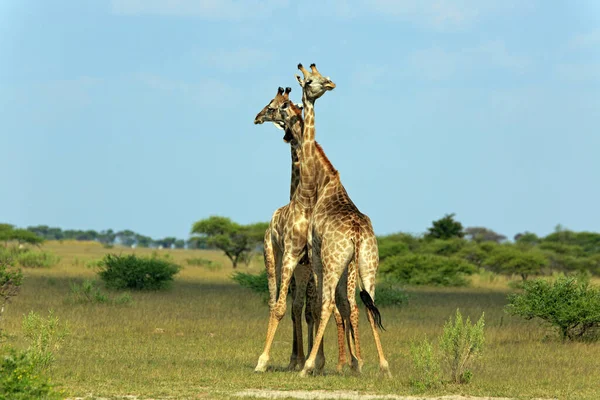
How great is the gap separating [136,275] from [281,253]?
16129 mm

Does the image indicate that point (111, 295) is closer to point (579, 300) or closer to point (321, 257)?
point (579, 300)

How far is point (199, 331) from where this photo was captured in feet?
57.8

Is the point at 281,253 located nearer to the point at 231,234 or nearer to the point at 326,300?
the point at 326,300

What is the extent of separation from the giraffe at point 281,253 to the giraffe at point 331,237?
14.7 inches

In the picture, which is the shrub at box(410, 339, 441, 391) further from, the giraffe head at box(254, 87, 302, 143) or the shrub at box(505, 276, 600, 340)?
the shrub at box(505, 276, 600, 340)

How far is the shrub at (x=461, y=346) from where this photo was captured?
36.1 ft

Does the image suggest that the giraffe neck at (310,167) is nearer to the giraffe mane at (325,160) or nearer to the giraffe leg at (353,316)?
the giraffe mane at (325,160)

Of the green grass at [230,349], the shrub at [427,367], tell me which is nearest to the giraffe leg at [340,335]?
the green grass at [230,349]

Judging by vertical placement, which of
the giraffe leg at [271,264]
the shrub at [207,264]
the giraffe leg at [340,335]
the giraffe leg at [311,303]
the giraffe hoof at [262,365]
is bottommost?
the giraffe hoof at [262,365]

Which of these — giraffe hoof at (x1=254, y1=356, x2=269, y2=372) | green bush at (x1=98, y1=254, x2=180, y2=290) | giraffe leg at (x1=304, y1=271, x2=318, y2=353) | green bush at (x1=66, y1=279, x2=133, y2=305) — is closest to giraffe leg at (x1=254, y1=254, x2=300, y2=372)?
giraffe hoof at (x1=254, y1=356, x2=269, y2=372)

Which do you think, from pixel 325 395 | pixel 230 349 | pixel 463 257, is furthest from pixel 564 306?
pixel 463 257

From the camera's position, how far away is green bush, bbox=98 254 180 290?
91.2ft

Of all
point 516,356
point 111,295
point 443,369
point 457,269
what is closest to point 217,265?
point 457,269

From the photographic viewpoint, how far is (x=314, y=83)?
1195cm
